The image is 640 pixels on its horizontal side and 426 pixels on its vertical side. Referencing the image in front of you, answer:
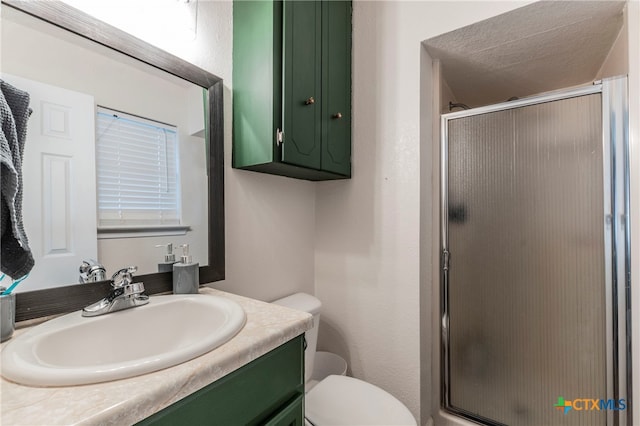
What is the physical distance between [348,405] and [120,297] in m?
0.89

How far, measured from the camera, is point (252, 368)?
0.56 meters

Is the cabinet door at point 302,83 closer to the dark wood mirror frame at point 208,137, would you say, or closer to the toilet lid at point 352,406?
the dark wood mirror frame at point 208,137

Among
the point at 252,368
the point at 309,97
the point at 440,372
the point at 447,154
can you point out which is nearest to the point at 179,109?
the point at 309,97

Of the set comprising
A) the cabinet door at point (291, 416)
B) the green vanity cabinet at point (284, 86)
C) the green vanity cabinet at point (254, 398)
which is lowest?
the cabinet door at point (291, 416)

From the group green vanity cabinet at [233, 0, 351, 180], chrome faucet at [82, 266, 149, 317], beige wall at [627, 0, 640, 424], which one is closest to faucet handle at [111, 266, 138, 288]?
chrome faucet at [82, 266, 149, 317]

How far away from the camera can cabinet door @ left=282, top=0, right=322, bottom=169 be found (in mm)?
1047

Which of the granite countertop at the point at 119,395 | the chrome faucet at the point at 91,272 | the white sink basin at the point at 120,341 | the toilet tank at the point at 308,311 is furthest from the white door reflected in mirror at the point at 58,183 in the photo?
the toilet tank at the point at 308,311

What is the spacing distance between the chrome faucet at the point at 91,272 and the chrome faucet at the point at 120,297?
0.03 meters

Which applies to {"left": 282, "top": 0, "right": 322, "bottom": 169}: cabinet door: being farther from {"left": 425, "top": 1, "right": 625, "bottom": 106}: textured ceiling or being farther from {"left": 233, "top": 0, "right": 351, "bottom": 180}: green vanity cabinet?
{"left": 425, "top": 1, "right": 625, "bottom": 106}: textured ceiling

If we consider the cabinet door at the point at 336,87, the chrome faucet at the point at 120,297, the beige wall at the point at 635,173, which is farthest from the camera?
the cabinet door at the point at 336,87

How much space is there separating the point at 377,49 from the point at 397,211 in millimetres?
843

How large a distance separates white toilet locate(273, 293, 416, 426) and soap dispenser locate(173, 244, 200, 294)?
0.52 m

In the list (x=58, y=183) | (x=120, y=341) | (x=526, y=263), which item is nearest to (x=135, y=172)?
(x=58, y=183)

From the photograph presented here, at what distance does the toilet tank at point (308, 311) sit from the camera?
1216 millimetres
